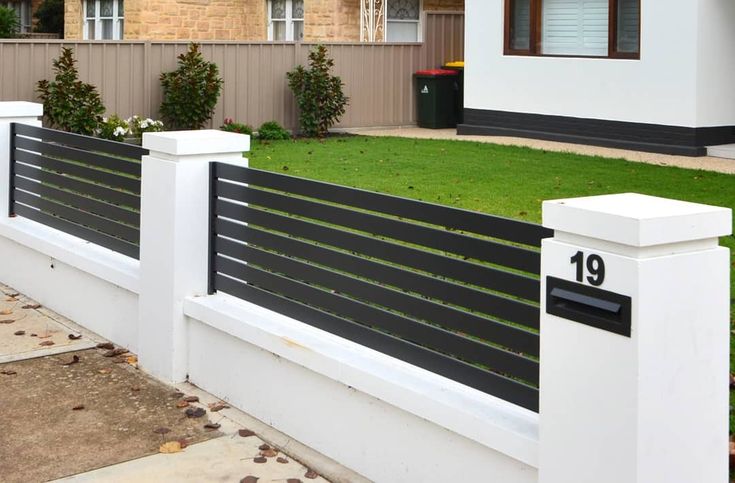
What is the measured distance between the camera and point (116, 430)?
5.96 metres

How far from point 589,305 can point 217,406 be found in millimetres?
2879

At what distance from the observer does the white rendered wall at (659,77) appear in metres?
16.8

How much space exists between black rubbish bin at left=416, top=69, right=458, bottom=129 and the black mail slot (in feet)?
61.8

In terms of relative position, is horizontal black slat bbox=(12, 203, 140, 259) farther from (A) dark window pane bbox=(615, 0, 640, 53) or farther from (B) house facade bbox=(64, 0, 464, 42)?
(B) house facade bbox=(64, 0, 464, 42)

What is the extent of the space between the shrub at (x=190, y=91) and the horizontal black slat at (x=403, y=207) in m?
13.4

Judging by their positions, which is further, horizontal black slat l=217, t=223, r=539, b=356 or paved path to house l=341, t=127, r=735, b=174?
paved path to house l=341, t=127, r=735, b=174

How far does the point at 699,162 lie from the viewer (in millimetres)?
16234

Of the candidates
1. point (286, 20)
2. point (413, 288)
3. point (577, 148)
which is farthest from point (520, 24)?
point (413, 288)

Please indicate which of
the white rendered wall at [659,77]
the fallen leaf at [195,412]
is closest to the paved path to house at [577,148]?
the white rendered wall at [659,77]

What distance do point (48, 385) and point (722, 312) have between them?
13.4 ft

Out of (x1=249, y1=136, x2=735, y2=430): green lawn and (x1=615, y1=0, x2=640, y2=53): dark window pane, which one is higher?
(x1=615, y1=0, x2=640, y2=53): dark window pane

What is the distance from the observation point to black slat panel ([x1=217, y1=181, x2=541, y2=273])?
4.55m

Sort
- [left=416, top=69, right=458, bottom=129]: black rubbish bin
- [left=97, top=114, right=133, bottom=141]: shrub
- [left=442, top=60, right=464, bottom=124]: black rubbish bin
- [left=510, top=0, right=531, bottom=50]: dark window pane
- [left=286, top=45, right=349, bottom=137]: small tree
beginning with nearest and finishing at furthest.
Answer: [left=97, top=114, right=133, bottom=141]: shrub, [left=510, top=0, right=531, bottom=50]: dark window pane, [left=286, top=45, right=349, bottom=137]: small tree, [left=416, top=69, right=458, bottom=129]: black rubbish bin, [left=442, top=60, right=464, bottom=124]: black rubbish bin

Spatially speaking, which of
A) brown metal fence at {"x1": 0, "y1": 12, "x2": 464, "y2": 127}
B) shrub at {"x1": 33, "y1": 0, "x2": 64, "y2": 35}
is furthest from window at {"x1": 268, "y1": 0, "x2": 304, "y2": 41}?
shrub at {"x1": 33, "y1": 0, "x2": 64, "y2": 35}
